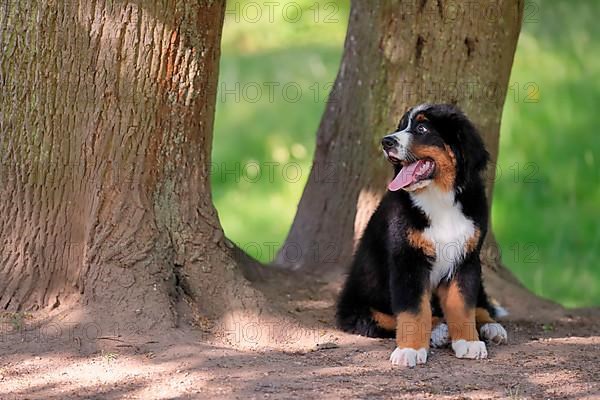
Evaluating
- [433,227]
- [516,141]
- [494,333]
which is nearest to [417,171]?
[433,227]

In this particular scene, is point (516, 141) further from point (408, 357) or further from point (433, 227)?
point (408, 357)

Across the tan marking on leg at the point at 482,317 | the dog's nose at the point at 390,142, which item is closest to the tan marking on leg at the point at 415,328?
the tan marking on leg at the point at 482,317

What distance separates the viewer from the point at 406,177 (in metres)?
6.09

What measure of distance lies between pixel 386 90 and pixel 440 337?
207cm

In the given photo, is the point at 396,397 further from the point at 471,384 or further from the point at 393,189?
the point at 393,189

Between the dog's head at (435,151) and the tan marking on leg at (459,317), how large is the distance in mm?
645

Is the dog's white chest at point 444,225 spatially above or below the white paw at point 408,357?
above

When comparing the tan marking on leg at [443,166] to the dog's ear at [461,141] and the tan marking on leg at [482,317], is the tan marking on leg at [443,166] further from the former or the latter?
the tan marking on leg at [482,317]

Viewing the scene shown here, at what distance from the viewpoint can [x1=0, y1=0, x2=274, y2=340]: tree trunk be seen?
19.9 ft

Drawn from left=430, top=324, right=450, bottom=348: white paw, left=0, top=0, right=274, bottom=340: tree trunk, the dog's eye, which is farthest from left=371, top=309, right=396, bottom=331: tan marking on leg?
the dog's eye

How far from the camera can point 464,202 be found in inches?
→ 244

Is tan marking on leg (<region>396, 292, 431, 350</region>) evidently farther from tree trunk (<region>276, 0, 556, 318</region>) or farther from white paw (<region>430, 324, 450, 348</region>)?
tree trunk (<region>276, 0, 556, 318</region>)

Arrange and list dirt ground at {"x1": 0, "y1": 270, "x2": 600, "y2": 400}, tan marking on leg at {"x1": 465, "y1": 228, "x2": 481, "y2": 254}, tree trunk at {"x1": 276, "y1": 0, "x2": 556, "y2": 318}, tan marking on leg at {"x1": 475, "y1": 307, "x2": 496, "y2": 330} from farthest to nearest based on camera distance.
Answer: tree trunk at {"x1": 276, "y1": 0, "x2": 556, "y2": 318}, tan marking on leg at {"x1": 475, "y1": 307, "x2": 496, "y2": 330}, tan marking on leg at {"x1": 465, "y1": 228, "x2": 481, "y2": 254}, dirt ground at {"x1": 0, "y1": 270, "x2": 600, "y2": 400}

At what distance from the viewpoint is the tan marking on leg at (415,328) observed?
606 cm
